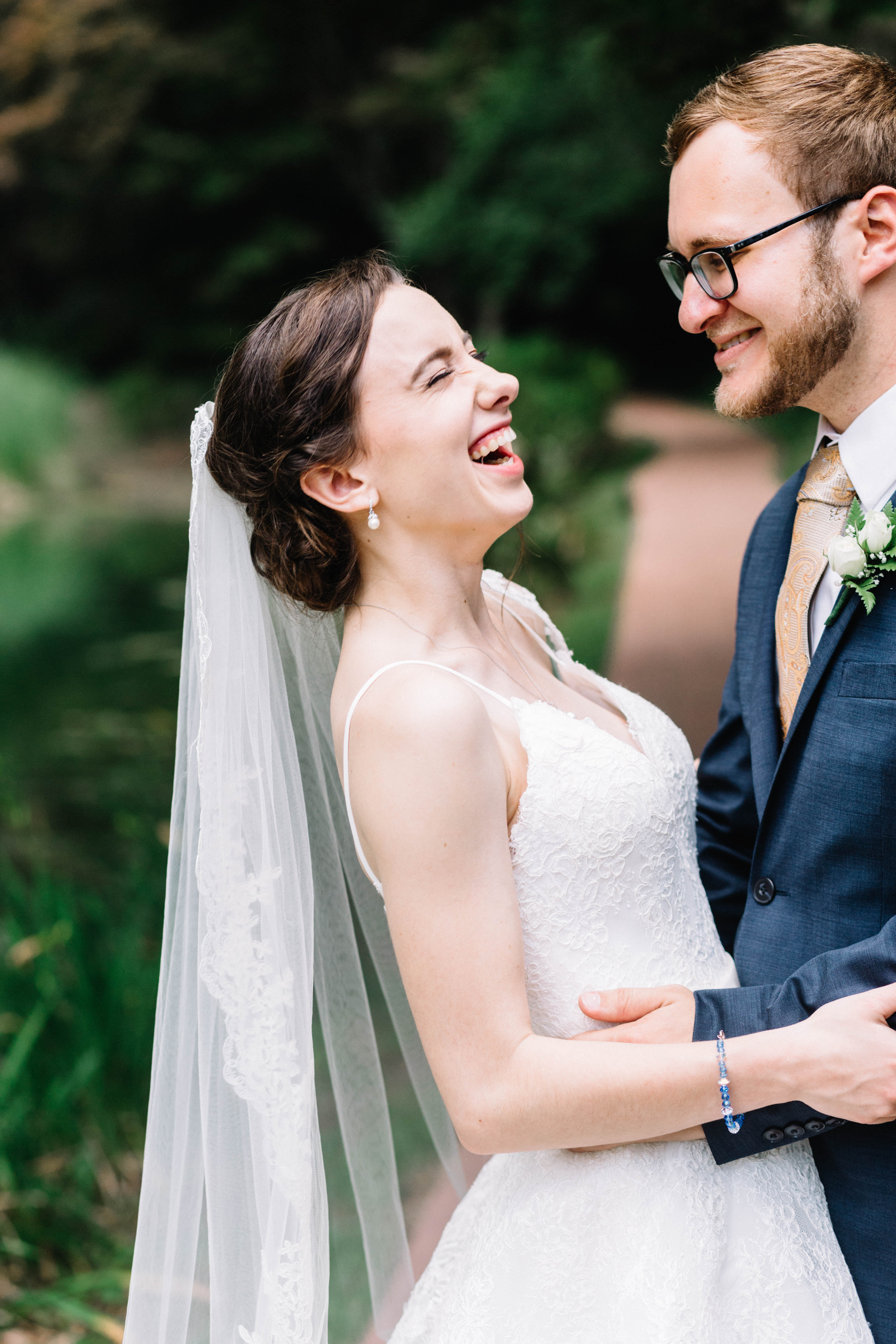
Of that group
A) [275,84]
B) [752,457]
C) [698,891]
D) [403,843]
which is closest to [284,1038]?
[403,843]

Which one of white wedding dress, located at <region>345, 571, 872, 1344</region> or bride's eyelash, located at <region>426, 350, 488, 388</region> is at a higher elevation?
bride's eyelash, located at <region>426, 350, 488, 388</region>

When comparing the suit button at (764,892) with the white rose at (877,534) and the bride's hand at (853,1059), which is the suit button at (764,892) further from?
the white rose at (877,534)

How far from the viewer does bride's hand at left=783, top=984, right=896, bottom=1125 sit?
156 cm

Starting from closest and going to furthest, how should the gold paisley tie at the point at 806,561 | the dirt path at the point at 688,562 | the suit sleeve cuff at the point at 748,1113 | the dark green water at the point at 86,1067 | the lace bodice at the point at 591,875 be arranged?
1. the suit sleeve cuff at the point at 748,1113
2. the lace bodice at the point at 591,875
3. the gold paisley tie at the point at 806,561
4. the dark green water at the point at 86,1067
5. the dirt path at the point at 688,562

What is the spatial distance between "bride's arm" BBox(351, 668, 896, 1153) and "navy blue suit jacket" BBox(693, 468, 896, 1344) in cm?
7

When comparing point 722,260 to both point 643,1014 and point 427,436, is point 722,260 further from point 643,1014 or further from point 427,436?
point 643,1014

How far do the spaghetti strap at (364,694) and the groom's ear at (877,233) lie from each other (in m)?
0.92

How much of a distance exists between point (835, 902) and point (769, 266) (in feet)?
3.35

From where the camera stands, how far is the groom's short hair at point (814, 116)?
6.26 ft

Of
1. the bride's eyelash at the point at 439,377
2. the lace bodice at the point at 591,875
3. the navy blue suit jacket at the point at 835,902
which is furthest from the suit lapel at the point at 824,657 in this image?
the bride's eyelash at the point at 439,377

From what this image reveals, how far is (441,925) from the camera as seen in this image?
1606mm

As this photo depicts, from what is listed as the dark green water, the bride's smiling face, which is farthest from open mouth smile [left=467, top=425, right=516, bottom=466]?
the dark green water

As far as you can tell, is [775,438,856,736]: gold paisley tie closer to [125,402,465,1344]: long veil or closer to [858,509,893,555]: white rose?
[858,509,893,555]: white rose

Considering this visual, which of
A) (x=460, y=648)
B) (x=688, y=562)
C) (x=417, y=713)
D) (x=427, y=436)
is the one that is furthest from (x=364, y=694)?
(x=688, y=562)
